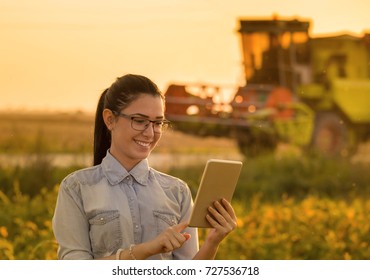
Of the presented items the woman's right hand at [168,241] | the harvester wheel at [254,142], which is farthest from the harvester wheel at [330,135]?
the woman's right hand at [168,241]

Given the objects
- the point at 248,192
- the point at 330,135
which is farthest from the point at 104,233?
the point at 330,135

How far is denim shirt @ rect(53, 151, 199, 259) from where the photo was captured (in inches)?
93.7

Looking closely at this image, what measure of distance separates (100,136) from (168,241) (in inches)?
15.9

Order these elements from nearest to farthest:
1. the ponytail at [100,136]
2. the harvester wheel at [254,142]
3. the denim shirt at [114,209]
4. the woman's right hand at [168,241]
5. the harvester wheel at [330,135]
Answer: the woman's right hand at [168,241] < the denim shirt at [114,209] < the ponytail at [100,136] < the harvester wheel at [254,142] < the harvester wheel at [330,135]

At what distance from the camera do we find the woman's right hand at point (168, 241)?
2.28 m

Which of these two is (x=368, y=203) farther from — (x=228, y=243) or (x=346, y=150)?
(x=346, y=150)

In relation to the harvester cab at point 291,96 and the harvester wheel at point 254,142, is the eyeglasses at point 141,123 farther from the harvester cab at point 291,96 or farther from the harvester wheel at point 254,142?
the harvester wheel at point 254,142

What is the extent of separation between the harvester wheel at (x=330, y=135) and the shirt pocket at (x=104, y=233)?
6752 millimetres

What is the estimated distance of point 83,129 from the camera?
22.5 ft

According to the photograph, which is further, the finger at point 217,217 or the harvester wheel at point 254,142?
the harvester wheel at point 254,142

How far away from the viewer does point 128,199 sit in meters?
2.46

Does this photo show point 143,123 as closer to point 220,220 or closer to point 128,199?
point 128,199

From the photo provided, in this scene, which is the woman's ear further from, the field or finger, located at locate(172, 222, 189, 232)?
the field
